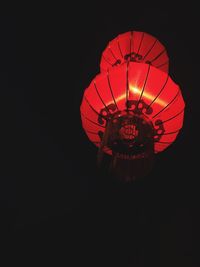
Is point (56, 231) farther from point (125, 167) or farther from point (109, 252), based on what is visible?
point (125, 167)

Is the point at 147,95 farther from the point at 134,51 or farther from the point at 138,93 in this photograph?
the point at 134,51

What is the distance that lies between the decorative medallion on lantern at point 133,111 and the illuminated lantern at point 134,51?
43 centimetres

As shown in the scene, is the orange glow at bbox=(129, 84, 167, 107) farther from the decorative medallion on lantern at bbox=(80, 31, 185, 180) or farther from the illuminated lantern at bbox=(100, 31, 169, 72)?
the illuminated lantern at bbox=(100, 31, 169, 72)

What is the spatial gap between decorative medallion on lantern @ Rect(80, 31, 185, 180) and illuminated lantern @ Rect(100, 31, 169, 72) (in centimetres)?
43

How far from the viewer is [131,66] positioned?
2.48 meters

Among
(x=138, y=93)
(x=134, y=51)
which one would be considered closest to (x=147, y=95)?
(x=138, y=93)

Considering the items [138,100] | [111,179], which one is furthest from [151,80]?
[111,179]

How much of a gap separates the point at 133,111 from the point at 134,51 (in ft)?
2.86

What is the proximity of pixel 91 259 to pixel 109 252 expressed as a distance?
27cm

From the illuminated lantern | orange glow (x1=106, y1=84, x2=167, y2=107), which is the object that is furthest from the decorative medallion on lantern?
the illuminated lantern

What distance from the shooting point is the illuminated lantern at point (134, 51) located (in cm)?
310

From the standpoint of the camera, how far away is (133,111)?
2.53 m

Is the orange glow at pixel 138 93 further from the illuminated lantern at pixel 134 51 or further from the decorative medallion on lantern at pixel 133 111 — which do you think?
the illuminated lantern at pixel 134 51

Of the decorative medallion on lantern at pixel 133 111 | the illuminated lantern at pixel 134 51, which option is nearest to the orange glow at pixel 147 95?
the decorative medallion on lantern at pixel 133 111
